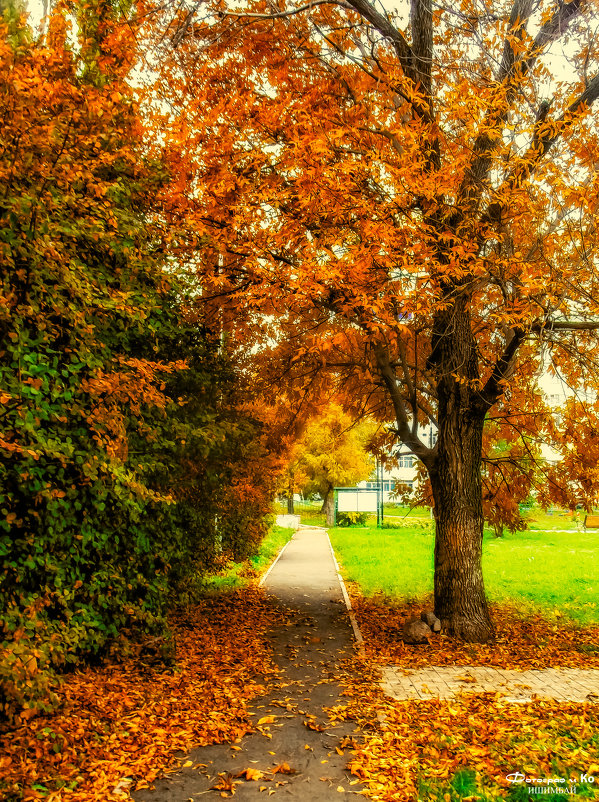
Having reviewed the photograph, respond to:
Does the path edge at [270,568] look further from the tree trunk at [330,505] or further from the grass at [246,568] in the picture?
the tree trunk at [330,505]

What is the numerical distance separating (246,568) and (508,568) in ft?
29.5

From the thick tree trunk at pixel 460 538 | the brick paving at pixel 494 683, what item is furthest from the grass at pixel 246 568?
the brick paving at pixel 494 683

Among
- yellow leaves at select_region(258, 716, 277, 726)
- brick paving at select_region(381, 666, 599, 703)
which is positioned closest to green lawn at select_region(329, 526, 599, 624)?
brick paving at select_region(381, 666, 599, 703)

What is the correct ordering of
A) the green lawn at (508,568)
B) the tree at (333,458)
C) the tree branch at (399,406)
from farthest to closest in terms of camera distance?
the tree at (333,458)
the green lawn at (508,568)
the tree branch at (399,406)

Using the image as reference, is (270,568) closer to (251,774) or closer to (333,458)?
(251,774)

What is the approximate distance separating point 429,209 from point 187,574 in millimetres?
6474

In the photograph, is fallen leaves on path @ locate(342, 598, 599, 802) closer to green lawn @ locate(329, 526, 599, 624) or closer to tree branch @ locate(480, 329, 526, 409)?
tree branch @ locate(480, 329, 526, 409)

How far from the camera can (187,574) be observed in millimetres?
9531

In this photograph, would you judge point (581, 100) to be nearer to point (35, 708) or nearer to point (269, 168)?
point (269, 168)

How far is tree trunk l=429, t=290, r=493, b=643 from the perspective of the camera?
949cm

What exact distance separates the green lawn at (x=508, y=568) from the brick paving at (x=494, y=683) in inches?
177

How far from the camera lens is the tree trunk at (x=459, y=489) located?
9.49 meters

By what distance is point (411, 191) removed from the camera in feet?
24.5

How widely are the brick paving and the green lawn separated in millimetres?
4488
